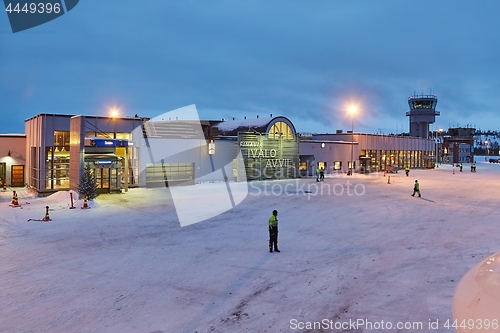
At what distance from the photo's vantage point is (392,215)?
20.2 m

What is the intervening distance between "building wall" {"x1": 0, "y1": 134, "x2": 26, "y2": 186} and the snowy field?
15.1m

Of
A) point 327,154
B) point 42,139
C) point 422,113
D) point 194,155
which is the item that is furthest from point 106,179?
point 422,113

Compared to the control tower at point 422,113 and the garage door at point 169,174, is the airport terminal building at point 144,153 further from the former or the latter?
the control tower at point 422,113

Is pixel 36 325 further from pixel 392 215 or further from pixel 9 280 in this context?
pixel 392 215

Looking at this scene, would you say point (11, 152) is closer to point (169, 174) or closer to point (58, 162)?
point (58, 162)

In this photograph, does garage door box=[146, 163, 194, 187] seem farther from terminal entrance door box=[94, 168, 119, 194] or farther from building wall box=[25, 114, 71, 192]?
building wall box=[25, 114, 71, 192]

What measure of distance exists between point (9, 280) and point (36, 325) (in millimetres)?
3278

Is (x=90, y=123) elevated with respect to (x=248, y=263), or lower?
elevated

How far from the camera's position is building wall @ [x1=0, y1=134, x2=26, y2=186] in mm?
33438

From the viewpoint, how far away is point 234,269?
11.2 m

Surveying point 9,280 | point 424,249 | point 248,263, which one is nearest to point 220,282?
point 248,263

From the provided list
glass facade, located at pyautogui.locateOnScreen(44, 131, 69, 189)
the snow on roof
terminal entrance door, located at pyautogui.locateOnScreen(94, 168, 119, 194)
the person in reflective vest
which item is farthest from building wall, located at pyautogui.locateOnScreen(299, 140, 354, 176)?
the person in reflective vest

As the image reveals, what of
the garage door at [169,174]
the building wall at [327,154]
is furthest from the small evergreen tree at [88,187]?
the building wall at [327,154]

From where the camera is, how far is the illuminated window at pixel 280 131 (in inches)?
1727
